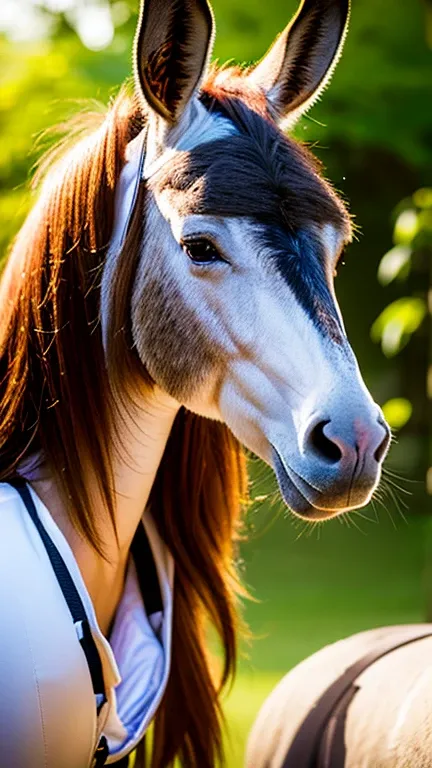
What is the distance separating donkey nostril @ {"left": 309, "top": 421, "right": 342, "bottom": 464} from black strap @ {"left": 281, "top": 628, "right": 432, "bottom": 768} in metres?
0.64

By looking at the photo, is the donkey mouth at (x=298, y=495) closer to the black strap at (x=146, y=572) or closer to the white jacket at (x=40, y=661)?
the white jacket at (x=40, y=661)

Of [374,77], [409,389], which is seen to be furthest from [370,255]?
[374,77]

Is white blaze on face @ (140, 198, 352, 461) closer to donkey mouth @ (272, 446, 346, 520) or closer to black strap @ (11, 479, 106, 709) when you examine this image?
donkey mouth @ (272, 446, 346, 520)

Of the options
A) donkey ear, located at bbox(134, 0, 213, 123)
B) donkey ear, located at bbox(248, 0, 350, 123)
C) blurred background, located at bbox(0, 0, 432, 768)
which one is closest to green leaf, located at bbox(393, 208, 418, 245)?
blurred background, located at bbox(0, 0, 432, 768)

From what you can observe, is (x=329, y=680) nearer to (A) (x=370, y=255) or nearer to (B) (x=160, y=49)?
(B) (x=160, y=49)

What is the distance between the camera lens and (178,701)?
243 centimetres

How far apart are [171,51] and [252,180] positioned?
0.28 metres

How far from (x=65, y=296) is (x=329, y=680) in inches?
36.7

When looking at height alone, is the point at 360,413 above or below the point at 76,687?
above

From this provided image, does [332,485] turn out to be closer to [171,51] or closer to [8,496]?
[8,496]

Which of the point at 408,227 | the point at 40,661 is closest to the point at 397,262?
the point at 408,227

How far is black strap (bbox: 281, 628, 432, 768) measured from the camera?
2.02 metres

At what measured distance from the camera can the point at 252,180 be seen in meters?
1.81

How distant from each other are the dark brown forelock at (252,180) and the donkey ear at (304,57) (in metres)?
0.14
